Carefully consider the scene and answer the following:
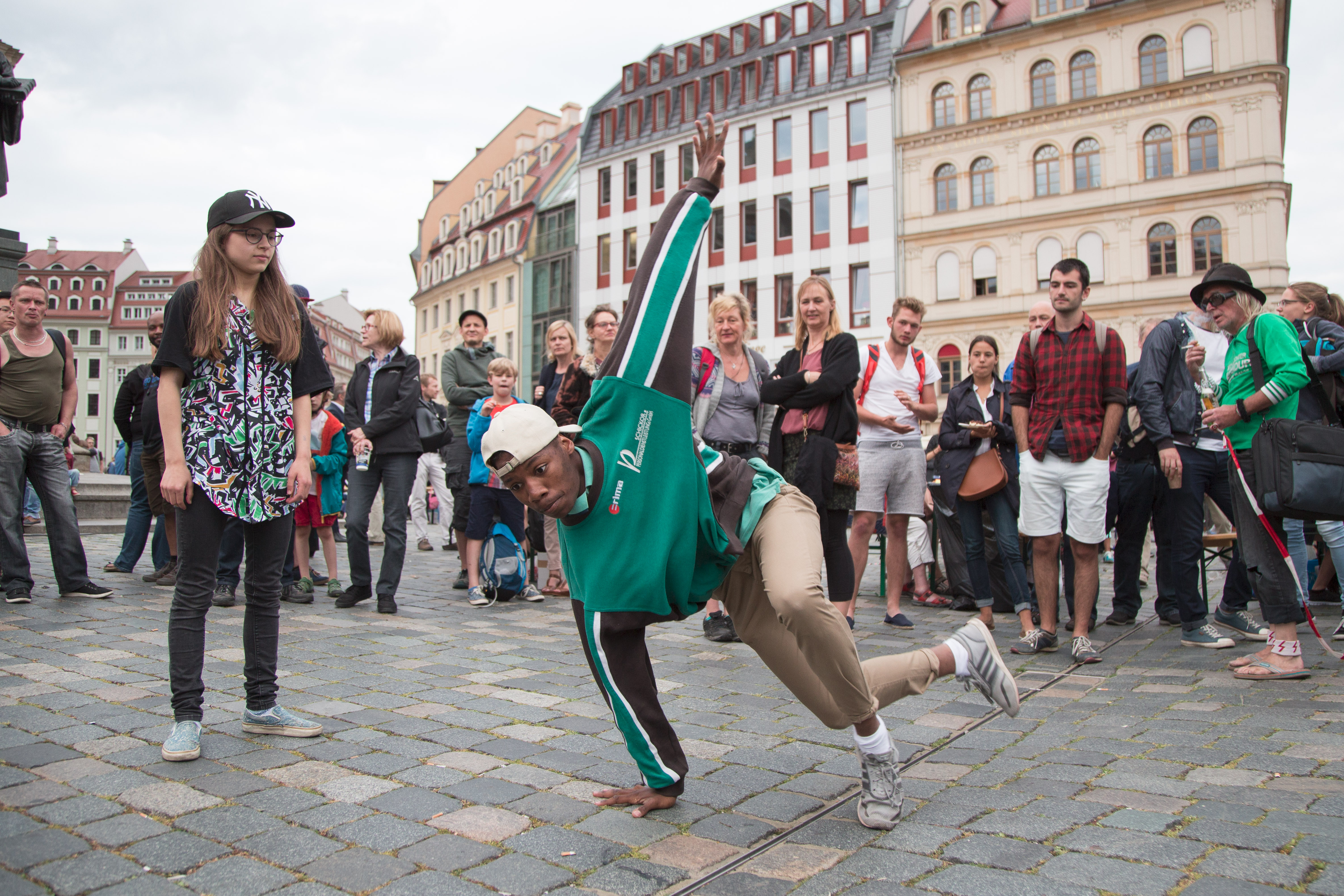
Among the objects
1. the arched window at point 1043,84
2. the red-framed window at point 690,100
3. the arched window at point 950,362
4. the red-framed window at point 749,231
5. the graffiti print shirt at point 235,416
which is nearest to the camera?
the graffiti print shirt at point 235,416

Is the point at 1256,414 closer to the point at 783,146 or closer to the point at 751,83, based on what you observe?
the point at 783,146

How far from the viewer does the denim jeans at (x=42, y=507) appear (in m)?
7.18

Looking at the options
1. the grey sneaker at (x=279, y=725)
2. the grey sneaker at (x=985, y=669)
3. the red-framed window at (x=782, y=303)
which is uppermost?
the red-framed window at (x=782, y=303)

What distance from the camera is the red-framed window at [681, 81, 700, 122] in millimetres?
46156

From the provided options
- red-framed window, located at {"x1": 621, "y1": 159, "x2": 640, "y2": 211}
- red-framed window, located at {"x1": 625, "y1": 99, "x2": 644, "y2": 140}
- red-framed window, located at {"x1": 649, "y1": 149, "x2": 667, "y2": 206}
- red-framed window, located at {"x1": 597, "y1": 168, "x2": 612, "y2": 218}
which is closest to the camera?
red-framed window, located at {"x1": 649, "y1": 149, "x2": 667, "y2": 206}

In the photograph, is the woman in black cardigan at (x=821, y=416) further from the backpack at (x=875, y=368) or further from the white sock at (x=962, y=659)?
the white sock at (x=962, y=659)

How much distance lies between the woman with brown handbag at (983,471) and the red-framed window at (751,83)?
39.3 metres

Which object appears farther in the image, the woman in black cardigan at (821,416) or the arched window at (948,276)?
the arched window at (948,276)

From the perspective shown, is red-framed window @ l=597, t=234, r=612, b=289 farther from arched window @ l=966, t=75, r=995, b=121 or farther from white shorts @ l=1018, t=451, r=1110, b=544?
white shorts @ l=1018, t=451, r=1110, b=544

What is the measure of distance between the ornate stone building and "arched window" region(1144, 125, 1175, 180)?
0.04 meters

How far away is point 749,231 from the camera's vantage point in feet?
144

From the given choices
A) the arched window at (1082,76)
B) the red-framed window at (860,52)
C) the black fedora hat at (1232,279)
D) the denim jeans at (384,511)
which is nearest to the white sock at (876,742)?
the black fedora hat at (1232,279)

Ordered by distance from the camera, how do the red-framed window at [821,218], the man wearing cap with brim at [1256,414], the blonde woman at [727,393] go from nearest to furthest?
the man wearing cap with brim at [1256,414] → the blonde woman at [727,393] → the red-framed window at [821,218]

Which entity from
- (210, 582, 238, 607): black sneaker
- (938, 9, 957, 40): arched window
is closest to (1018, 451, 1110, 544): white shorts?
(210, 582, 238, 607): black sneaker
